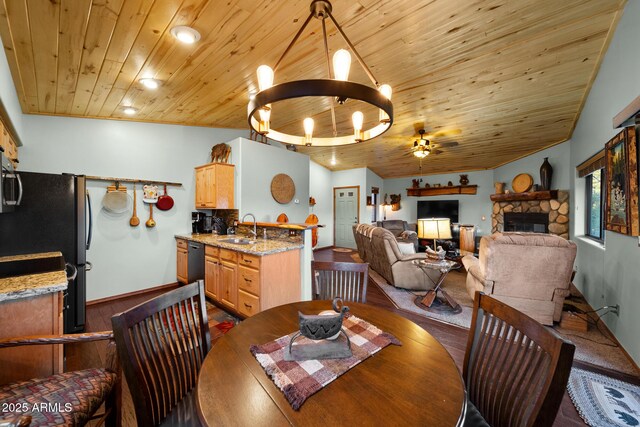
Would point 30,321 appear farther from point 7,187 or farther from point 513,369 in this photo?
point 513,369

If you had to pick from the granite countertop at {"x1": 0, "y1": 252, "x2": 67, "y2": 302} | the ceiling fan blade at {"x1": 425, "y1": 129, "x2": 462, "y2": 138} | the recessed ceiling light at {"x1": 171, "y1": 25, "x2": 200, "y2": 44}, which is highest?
the ceiling fan blade at {"x1": 425, "y1": 129, "x2": 462, "y2": 138}

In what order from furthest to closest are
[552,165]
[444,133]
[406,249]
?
[552,165] → [444,133] → [406,249]

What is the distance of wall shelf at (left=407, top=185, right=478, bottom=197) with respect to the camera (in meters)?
6.89

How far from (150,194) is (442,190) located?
7102mm

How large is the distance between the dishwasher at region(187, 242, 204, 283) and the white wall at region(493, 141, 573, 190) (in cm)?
640

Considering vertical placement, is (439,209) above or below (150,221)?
above

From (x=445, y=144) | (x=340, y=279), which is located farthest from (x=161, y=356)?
(x=445, y=144)

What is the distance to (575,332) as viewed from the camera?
2.70 meters

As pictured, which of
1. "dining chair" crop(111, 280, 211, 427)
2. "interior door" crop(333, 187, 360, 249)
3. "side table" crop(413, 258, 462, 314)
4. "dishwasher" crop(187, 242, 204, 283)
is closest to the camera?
"dining chair" crop(111, 280, 211, 427)

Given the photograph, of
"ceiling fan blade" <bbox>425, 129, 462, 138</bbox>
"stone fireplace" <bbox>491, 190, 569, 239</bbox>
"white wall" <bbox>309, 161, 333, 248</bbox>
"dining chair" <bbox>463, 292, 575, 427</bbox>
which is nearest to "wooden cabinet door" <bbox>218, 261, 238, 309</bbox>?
"dining chair" <bbox>463, 292, 575, 427</bbox>

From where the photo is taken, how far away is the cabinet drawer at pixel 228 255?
10.0 ft

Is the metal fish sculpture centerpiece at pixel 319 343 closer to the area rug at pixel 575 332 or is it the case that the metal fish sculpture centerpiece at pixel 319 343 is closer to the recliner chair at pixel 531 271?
the recliner chair at pixel 531 271

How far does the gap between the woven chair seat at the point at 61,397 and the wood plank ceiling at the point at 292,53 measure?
2.13 meters

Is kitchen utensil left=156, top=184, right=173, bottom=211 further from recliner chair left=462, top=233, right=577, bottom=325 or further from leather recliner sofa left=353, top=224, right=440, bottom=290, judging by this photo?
recliner chair left=462, top=233, right=577, bottom=325
